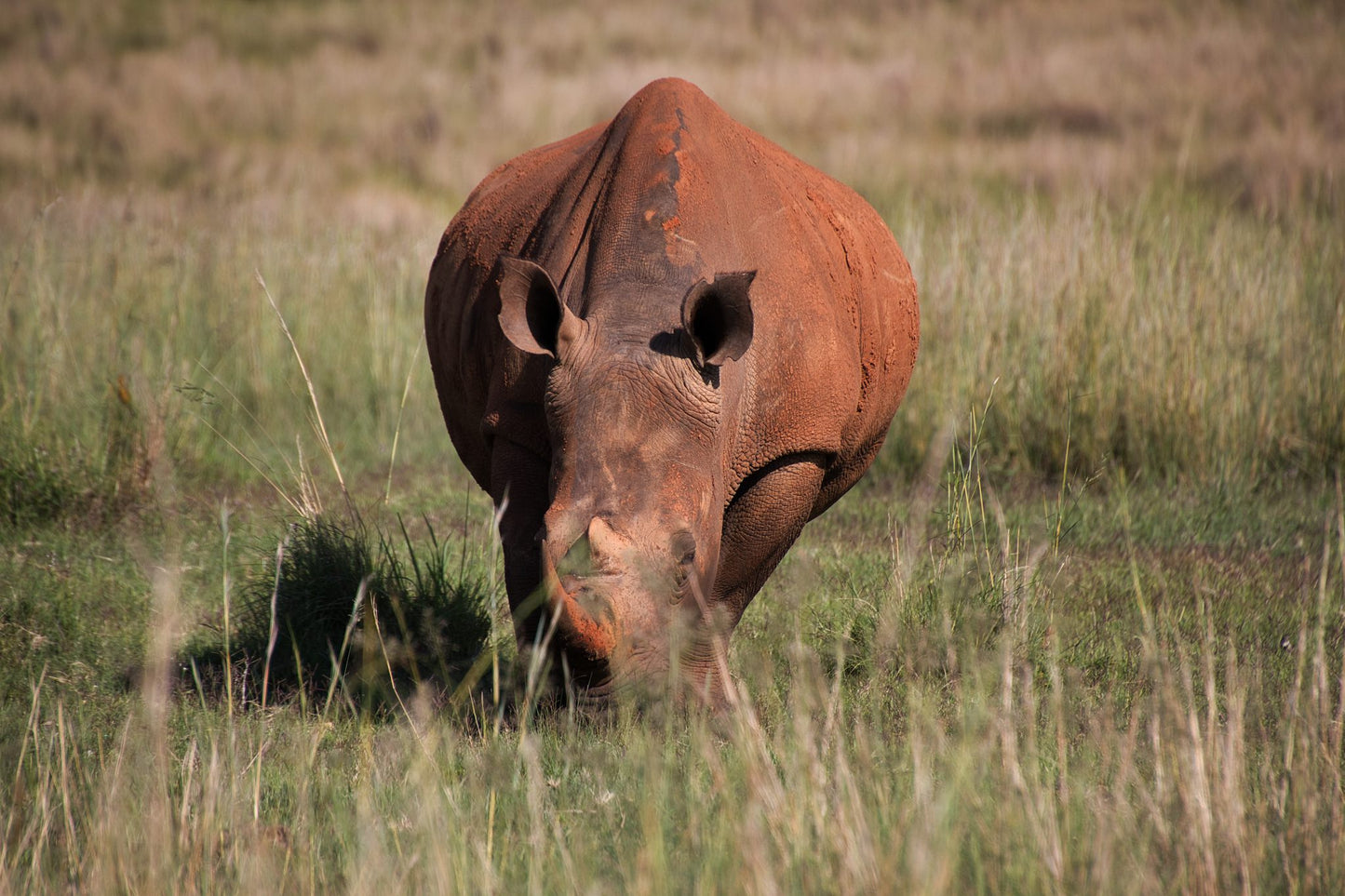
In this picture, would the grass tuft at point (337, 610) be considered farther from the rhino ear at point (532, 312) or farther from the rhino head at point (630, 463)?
the rhino ear at point (532, 312)

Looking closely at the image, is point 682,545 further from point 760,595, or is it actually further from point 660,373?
point 760,595

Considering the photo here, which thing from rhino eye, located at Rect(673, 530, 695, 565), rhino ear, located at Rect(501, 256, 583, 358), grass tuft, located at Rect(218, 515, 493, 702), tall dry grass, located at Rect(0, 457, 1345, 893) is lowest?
grass tuft, located at Rect(218, 515, 493, 702)

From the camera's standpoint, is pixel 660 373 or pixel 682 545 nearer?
pixel 682 545

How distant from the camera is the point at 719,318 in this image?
3.56m

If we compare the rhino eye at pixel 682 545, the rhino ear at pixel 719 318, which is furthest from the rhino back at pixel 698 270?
the rhino eye at pixel 682 545

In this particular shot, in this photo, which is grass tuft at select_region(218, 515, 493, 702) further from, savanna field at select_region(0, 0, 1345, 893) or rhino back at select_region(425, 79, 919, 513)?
rhino back at select_region(425, 79, 919, 513)

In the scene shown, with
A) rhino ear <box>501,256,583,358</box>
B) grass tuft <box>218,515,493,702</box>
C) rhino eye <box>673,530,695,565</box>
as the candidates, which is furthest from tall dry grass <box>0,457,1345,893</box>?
rhino ear <box>501,256,583,358</box>

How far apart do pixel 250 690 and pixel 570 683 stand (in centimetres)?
200

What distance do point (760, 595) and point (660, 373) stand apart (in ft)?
8.44

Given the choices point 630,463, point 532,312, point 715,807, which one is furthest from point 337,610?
point 715,807

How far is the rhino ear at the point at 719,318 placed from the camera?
3.44m

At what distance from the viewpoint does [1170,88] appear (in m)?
21.4

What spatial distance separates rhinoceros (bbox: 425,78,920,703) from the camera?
3.34 m

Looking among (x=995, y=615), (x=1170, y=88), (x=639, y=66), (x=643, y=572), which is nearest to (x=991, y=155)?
(x=1170, y=88)
